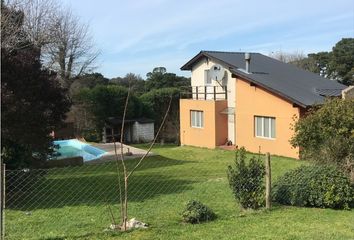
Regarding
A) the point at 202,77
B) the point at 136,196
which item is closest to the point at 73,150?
the point at 202,77

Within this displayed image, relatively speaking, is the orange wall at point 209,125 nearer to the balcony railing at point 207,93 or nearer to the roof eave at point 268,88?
the balcony railing at point 207,93

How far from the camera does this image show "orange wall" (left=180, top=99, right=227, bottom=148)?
28.0m

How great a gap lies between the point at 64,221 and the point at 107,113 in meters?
30.0

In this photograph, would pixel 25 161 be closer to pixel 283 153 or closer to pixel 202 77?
pixel 283 153

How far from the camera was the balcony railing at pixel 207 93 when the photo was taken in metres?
28.7

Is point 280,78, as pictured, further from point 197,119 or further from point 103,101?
point 103,101

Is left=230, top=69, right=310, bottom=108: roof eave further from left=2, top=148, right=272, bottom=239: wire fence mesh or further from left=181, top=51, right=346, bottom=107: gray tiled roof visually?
left=2, top=148, right=272, bottom=239: wire fence mesh

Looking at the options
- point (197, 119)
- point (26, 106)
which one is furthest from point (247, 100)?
point (26, 106)

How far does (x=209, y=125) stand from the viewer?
93.4 ft

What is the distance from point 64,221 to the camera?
8.73m

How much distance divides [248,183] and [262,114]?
1654 cm

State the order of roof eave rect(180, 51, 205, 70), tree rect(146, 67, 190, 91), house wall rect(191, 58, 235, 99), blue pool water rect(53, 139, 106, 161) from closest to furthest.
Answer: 1. blue pool water rect(53, 139, 106, 161)
2. house wall rect(191, 58, 235, 99)
3. roof eave rect(180, 51, 205, 70)
4. tree rect(146, 67, 190, 91)

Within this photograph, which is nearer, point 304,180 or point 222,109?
point 304,180

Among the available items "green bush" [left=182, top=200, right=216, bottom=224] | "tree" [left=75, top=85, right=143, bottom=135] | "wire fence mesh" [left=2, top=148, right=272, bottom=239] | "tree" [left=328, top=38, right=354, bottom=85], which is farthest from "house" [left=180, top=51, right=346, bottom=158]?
"tree" [left=328, top=38, right=354, bottom=85]
